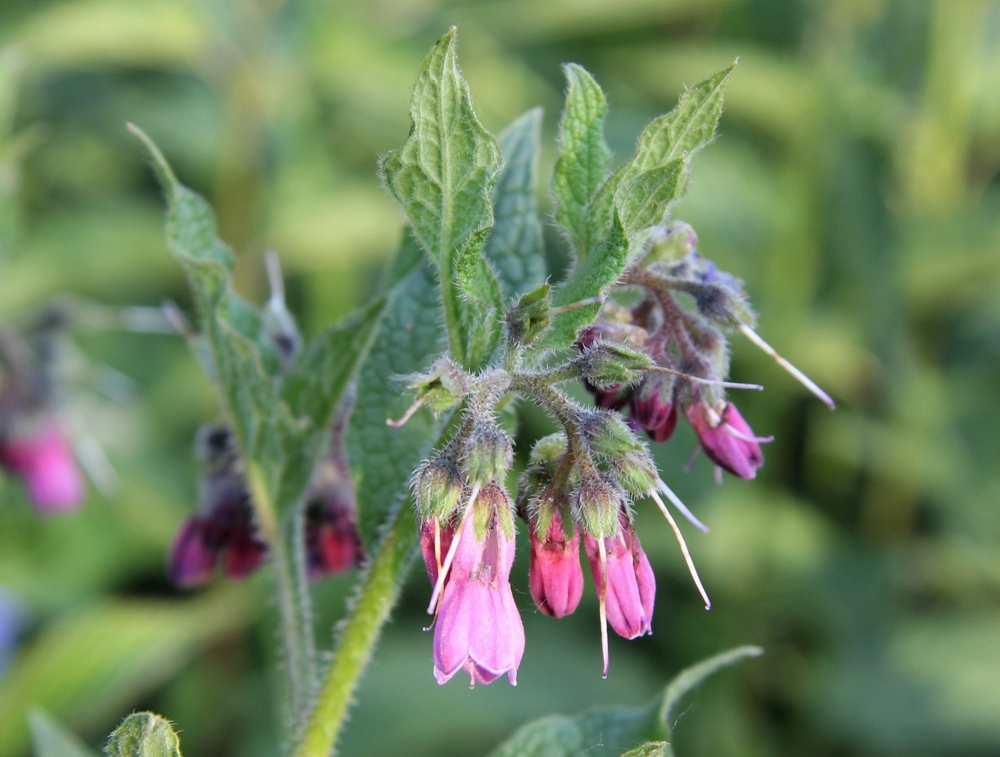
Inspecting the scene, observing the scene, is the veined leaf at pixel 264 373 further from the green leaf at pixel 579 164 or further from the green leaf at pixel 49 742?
the green leaf at pixel 49 742

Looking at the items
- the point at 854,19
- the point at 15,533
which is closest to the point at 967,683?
the point at 854,19

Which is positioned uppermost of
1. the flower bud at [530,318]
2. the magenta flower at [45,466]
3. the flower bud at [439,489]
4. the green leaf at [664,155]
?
the green leaf at [664,155]

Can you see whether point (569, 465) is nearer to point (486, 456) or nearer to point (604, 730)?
point (486, 456)

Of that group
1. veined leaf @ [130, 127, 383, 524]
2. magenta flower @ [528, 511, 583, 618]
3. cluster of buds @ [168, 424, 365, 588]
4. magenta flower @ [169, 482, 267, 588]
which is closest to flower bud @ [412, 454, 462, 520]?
magenta flower @ [528, 511, 583, 618]

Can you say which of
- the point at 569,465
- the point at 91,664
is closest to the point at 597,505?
the point at 569,465

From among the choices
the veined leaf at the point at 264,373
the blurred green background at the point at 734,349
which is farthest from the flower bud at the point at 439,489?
the blurred green background at the point at 734,349

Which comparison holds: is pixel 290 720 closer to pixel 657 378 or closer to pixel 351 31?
pixel 657 378
